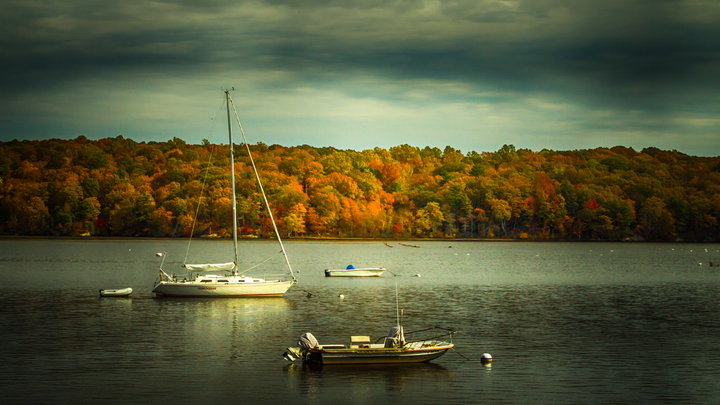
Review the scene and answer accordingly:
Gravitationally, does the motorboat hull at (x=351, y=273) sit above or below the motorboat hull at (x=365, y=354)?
above

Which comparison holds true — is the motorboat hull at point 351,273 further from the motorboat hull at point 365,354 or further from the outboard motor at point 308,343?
the outboard motor at point 308,343

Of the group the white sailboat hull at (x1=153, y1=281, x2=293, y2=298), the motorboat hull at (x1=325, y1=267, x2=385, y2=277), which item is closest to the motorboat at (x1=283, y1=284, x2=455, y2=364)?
the white sailboat hull at (x1=153, y1=281, x2=293, y2=298)

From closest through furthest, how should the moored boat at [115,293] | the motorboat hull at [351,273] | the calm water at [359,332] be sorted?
the calm water at [359,332] → the moored boat at [115,293] → the motorboat hull at [351,273]

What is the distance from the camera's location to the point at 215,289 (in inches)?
2495

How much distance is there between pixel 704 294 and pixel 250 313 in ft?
148

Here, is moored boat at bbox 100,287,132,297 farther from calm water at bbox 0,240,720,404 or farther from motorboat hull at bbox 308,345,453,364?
motorboat hull at bbox 308,345,453,364

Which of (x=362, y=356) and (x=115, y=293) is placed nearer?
(x=362, y=356)

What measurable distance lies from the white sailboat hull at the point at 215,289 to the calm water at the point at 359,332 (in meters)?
0.91

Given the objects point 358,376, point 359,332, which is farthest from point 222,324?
point 358,376

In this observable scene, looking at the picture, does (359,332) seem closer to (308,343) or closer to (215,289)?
(308,343)

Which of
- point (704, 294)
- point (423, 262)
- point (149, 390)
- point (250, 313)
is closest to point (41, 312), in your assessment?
point (250, 313)

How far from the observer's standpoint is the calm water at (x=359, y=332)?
33.1 m

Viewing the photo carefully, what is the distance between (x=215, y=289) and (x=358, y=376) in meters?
30.3

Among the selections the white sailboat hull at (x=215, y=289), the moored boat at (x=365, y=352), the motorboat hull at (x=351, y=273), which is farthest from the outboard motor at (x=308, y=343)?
the motorboat hull at (x=351, y=273)
